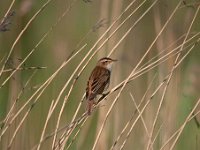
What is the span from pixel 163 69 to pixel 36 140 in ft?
3.48

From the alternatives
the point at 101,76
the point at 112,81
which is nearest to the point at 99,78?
the point at 101,76

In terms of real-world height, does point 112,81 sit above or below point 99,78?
below

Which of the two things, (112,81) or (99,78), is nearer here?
(112,81)

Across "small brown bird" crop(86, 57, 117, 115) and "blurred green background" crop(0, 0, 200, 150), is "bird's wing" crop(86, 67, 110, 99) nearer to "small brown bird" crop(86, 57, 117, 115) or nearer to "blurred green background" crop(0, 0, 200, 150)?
"small brown bird" crop(86, 57, 117, 115)

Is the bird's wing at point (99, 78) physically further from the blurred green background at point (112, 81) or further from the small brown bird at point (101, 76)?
the blurred green background at point (112, 81)

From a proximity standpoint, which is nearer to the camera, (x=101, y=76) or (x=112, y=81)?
(x=112, y=81)

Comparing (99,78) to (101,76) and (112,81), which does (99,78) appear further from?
(112,81)

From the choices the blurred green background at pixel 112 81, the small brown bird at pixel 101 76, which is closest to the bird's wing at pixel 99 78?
the small brown bird at pixel 101 76

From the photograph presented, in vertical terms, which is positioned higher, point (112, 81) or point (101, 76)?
point (101, 76)

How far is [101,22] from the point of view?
3.38 meters

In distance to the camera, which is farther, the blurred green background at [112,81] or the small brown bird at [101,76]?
the small brown bird at [101,76]

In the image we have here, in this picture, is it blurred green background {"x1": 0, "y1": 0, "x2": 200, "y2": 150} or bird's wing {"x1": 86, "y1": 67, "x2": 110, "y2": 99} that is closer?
blurred green background {"x1": 0, "y1": 0, "x2": 200, "y2": 150}

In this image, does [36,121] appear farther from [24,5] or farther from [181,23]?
[181,23]

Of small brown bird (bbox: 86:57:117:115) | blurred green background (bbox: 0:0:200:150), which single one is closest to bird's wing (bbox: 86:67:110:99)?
small brown bird (bbox: 86:57:117:115)
